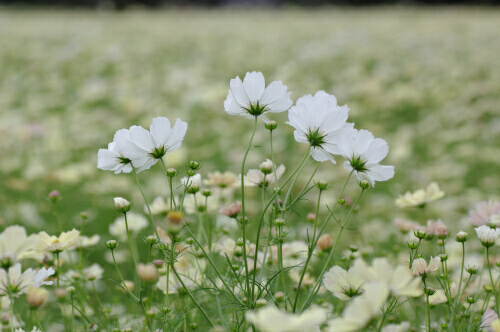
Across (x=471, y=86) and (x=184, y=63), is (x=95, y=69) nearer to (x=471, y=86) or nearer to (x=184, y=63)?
(x=184, y=63)

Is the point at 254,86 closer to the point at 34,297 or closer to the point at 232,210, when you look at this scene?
the point at 232,210

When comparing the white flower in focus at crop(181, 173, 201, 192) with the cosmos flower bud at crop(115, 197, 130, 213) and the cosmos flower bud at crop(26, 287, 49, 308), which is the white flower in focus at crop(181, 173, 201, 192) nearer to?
the cosmos flower bud at crop(115, 197, 130, 213)

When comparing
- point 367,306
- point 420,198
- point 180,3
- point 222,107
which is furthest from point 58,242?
point 180,3

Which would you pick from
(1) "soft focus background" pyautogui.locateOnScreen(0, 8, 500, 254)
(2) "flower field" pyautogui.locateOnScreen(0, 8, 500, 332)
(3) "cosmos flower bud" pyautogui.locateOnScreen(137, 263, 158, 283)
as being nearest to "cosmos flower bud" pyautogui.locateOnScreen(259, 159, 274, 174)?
(2) "flower field" pyautogui.locateOnScreen(0, 8, 500, 332)

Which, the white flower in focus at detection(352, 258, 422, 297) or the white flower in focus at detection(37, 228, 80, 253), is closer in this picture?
the white flower in focus at detection(352, 258, 422, 297)

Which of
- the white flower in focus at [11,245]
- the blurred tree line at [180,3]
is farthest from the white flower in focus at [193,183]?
the blurred tree line at [180,3]

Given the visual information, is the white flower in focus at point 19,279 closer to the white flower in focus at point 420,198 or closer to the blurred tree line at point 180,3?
the white flower in focus at point 420,198

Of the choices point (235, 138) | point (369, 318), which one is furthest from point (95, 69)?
point (369, 318)
